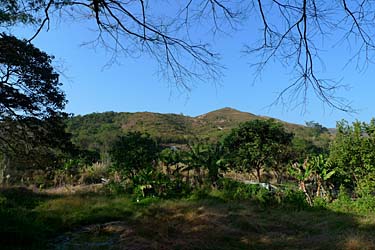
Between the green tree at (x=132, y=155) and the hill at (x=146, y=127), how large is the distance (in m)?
16.2

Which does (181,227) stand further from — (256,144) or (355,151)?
(256,144)

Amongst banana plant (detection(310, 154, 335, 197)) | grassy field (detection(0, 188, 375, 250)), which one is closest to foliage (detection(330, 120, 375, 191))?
banana plant (detection(310, 154, 335, 197))

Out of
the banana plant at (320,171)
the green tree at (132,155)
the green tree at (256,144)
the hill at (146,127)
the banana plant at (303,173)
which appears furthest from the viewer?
the hill at (146,127)

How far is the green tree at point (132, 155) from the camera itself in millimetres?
16922

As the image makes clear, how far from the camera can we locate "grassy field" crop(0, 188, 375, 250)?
20.9 feet

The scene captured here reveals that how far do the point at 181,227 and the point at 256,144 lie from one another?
1153 cm

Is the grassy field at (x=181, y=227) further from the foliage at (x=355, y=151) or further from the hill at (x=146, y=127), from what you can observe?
the hill at (x=146, y=127)

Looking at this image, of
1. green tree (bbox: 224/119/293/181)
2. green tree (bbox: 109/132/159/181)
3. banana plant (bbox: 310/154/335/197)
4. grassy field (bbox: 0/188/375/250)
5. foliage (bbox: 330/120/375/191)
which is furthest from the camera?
green tree (bbox: 224/119/293/181)

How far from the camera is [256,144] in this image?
61.1ft

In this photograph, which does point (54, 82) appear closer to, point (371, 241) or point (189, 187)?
point (189, 187)

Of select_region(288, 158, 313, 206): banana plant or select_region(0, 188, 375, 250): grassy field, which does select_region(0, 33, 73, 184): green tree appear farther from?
select_region(288, 158, 313, 206): banana plant

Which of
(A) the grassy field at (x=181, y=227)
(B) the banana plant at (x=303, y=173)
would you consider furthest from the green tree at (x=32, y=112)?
(B) the banana plant at (x=303, y=173)

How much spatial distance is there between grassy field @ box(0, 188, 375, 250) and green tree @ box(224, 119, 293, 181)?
6.70m

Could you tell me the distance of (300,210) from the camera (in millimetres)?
11586
